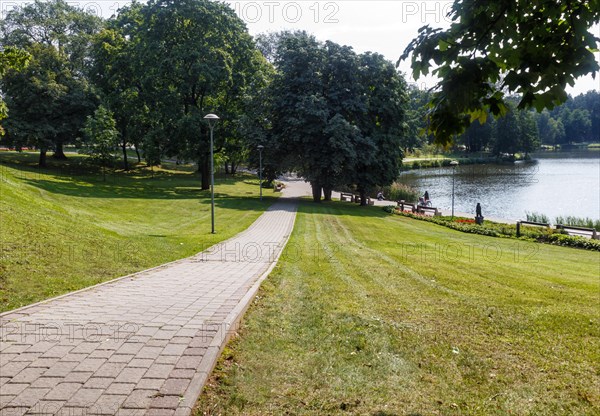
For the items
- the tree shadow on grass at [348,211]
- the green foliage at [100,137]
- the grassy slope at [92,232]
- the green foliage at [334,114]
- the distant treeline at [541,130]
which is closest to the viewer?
the grassy slope at [92,232]

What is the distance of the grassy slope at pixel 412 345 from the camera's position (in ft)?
15.4

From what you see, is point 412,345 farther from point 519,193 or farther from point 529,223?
point 519,193

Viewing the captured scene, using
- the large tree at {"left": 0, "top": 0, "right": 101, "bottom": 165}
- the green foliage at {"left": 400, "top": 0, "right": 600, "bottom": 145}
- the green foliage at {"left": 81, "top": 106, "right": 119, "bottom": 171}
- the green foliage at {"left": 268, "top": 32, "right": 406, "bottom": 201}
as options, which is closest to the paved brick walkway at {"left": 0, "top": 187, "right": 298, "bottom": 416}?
the green foliage at {"left": 400, "top": 0, "right": 600, "bottom": 145}

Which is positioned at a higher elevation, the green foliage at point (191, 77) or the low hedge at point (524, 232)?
the green foliage at point (191, 77)

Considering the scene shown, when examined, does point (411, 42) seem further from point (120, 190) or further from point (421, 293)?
point (120, 190)

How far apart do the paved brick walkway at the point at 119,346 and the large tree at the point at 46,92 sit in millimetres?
40045

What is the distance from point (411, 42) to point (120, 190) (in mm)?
33236

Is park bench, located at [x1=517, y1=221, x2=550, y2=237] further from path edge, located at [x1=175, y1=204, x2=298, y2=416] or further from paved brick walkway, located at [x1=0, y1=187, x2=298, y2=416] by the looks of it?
path edge, located at [x1=175, y1=204, x2=298, y2=416]

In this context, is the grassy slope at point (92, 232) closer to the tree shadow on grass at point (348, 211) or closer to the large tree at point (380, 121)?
the tree shadow on grass at point (348, 211)

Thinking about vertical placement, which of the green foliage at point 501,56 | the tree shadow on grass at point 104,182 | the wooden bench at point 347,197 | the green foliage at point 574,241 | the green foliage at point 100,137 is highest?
the green foliage at point 100,137

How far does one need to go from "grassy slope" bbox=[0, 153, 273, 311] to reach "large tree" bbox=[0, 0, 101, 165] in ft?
45.1

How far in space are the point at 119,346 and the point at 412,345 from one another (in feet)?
12.3

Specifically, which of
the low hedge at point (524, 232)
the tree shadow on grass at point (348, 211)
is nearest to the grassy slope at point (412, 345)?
the low hedge at point (524, 232)

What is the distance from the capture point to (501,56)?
16.8ft
